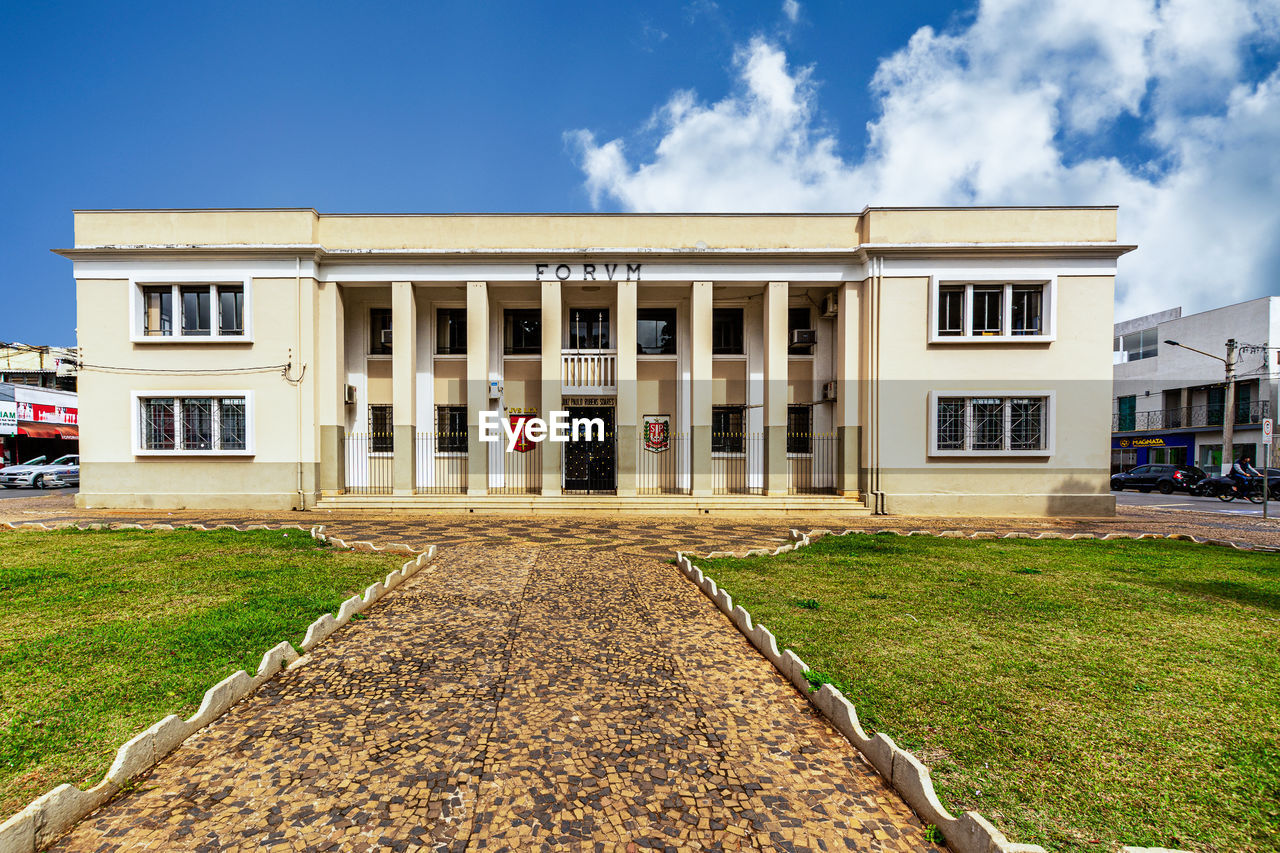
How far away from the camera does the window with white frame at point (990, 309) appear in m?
15.2

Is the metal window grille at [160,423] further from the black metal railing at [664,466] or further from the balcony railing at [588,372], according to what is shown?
the black metal railing at [664,466]

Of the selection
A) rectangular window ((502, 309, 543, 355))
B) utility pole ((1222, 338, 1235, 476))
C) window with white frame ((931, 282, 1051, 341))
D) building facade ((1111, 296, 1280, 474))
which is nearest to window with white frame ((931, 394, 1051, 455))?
window with white frame ((931, 282, 1051, 341))

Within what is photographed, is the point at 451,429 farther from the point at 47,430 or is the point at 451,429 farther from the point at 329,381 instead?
the point at 47,430

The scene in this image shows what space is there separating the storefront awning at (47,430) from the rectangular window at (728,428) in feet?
110

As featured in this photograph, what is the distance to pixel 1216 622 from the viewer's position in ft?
18.0

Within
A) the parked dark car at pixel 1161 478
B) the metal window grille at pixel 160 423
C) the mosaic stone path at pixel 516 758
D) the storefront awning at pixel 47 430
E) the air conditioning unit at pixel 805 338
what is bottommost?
the parked dark car at pixel 1161 478

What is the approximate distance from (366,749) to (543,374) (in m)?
13.1

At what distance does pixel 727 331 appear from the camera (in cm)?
1841

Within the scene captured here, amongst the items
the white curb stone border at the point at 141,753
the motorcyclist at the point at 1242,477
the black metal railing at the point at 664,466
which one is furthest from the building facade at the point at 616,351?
the motorcyclist at the point at 1242,477

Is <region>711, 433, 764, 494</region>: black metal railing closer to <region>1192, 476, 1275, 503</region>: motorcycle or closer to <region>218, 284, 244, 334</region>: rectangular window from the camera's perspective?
<region>218, 284, 244, 334</region>: rectangular window

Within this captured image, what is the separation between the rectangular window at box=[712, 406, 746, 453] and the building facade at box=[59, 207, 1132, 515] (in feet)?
3.17

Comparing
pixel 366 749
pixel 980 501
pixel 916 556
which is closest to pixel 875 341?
pixel 980 501

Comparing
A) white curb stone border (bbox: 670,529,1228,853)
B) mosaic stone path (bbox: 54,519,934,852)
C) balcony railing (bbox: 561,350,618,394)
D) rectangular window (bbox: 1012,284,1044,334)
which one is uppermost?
rectangular window (bbox: 1012,284,1044,334)

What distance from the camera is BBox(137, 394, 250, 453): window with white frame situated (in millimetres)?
15406
